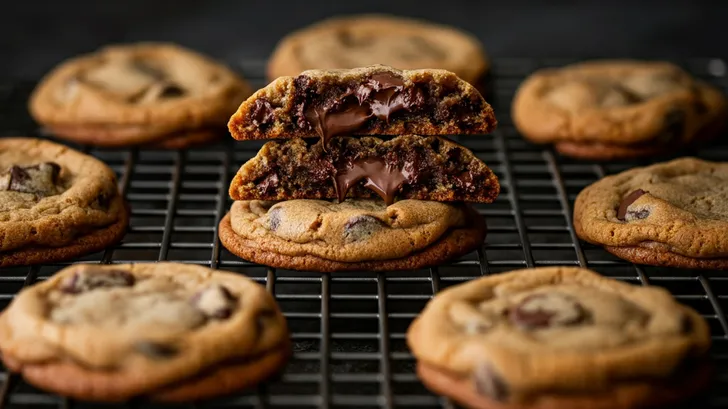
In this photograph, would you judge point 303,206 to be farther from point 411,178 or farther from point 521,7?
point 521,7

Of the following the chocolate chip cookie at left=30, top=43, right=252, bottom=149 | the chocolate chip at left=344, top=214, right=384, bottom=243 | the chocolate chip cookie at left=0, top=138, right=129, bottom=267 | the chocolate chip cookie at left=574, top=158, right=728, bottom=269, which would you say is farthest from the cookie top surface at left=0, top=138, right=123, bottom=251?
the chocolate chip cookie at left=574, top=158, right=728, bottom=269

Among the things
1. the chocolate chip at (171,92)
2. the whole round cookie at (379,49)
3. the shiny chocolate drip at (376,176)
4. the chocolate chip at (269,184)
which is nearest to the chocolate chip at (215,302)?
the chocolate chip at (269,184)

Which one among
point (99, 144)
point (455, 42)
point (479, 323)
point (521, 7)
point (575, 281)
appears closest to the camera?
point (479, 323)

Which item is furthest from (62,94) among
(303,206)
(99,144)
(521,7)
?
(521,7)

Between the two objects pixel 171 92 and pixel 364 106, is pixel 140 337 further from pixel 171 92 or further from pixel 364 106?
pixel 171 92

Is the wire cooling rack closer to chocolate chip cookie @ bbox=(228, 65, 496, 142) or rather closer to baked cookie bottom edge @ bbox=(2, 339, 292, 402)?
baked cookie bottom edge @ bbox=(2, 339, 292, 402)

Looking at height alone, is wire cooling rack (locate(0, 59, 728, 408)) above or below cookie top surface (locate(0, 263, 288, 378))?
below
